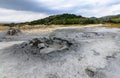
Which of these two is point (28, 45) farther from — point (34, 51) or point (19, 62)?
point (19, 62)

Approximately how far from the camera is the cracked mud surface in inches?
410

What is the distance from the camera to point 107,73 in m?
10.5

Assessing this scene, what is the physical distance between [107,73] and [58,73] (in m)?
2.09

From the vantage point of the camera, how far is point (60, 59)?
11508 millimetres

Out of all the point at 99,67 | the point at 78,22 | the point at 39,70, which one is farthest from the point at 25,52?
the point at 78,22

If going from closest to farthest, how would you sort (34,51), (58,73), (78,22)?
(58,73) → (34,51) → (78,22)

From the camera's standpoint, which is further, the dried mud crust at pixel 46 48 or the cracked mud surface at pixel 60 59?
the dried mud crust at pixel 46 48

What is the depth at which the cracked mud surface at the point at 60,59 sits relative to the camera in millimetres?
10414

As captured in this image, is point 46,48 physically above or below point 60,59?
above

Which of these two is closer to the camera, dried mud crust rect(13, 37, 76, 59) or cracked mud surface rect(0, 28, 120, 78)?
cracked mud surface rect(0, 28, 120, 78)

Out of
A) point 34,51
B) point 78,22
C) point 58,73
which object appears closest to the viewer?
point 58,73

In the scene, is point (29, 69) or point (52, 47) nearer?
point (29, 69)

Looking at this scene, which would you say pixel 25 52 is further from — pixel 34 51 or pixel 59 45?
pixel 59 45

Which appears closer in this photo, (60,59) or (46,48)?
(60,59)
